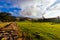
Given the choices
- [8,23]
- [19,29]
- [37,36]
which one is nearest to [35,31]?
[37,36]

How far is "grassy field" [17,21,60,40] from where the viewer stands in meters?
2.87

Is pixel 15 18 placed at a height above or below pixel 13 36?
above

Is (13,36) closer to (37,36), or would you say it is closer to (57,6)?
(37,36)

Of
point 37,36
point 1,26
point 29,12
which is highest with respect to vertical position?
point 29,12

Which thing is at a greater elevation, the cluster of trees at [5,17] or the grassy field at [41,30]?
the cluster of trees at [5,17]

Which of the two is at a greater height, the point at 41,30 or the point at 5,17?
the point at 5,17

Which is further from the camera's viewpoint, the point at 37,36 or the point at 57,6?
the point at 57,6

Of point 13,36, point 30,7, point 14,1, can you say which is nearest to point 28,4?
point 30,7

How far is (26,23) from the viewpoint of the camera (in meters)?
2.96

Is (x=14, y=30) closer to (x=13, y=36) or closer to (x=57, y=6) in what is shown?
(x=13, y=36)

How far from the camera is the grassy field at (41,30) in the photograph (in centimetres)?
287

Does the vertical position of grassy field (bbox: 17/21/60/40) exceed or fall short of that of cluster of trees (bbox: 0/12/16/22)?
it falls short

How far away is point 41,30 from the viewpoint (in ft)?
9.64

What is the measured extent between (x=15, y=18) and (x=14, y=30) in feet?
0.80
